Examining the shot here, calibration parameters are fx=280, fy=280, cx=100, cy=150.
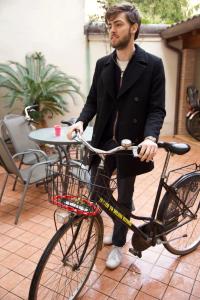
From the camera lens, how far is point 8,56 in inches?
194

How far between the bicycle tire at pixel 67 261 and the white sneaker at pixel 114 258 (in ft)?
0.86

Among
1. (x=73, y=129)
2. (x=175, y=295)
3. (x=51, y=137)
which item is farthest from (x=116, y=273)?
(x=51, y=137)

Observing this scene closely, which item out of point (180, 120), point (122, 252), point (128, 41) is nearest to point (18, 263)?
point (122, 252)

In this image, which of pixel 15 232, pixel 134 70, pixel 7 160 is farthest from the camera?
pixel 7 160

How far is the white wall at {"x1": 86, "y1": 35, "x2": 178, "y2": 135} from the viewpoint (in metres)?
5.38

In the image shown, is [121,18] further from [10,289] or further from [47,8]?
[47,8]

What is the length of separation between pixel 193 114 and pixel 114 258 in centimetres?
411

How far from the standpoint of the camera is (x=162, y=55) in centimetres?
568

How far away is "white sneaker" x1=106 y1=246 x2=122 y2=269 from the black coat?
2.19 feet

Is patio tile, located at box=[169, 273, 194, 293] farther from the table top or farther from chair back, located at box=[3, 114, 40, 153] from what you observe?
chair back, located at box=[3, 114, 40, 153]

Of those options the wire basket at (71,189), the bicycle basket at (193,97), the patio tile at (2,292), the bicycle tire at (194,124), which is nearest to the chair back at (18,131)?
the patio tile at (2,292)

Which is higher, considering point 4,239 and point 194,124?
point 194,124

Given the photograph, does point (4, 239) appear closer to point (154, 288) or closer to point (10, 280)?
point (10, 280)

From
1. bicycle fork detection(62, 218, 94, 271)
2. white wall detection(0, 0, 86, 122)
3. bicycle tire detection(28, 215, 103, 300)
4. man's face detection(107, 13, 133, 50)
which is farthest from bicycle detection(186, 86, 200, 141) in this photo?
bicycle fork detection(62, 218, 94, 271)
